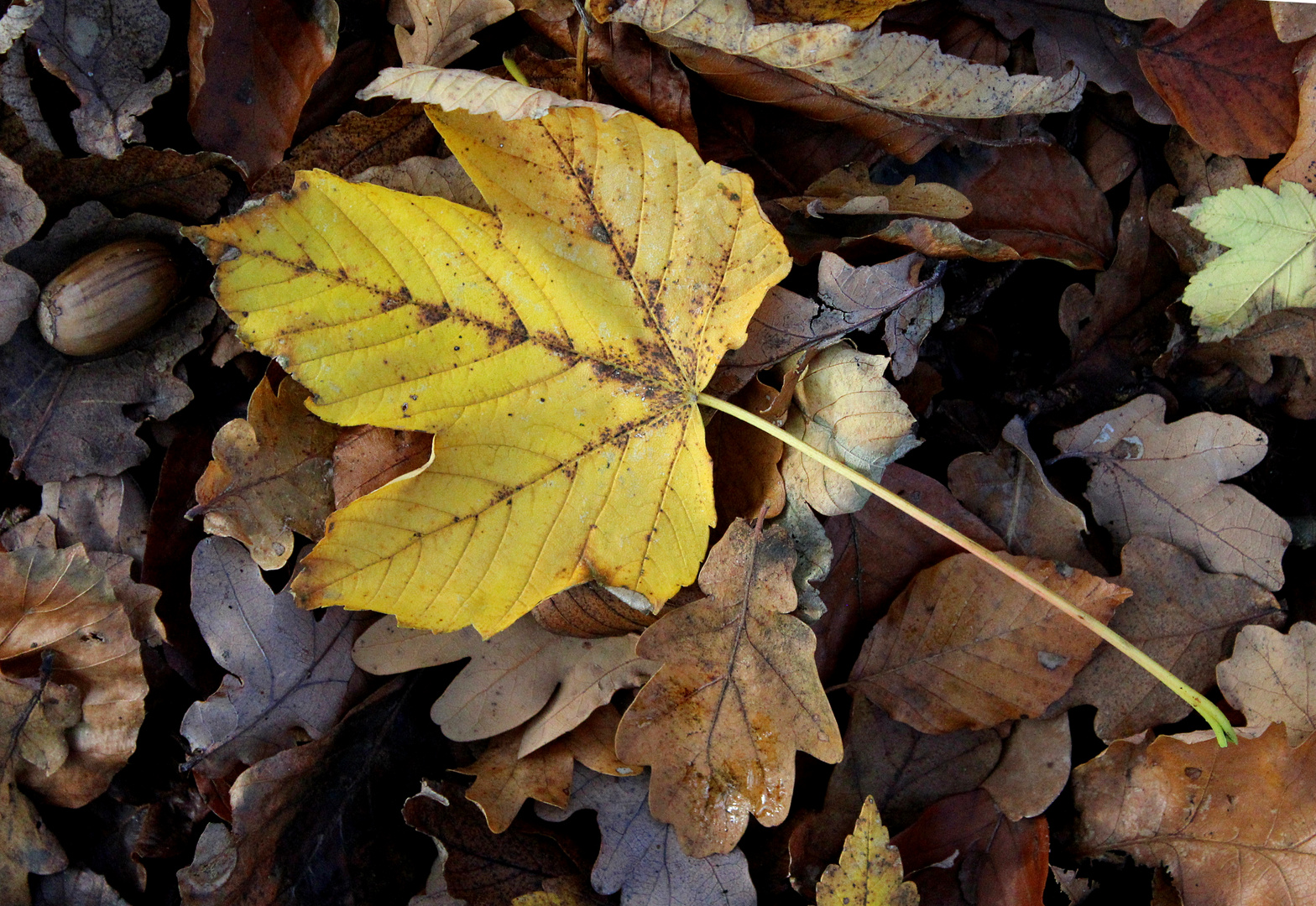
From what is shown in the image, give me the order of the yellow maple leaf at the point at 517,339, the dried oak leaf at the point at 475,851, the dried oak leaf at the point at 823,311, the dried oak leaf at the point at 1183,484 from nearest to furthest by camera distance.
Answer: the yellow maple leaf at the point at 517,339 < the dried oak leaf at the point at 823,311 < the dried oak leaf at the point at 475,851 < the dried oak leaf at the point at 1183,484

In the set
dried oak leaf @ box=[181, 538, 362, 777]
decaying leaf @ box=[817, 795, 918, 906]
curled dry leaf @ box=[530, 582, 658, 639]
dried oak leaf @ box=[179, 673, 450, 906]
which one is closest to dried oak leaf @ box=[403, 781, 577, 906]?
dried oak leaf @ box=[179, 673, 450, 906]

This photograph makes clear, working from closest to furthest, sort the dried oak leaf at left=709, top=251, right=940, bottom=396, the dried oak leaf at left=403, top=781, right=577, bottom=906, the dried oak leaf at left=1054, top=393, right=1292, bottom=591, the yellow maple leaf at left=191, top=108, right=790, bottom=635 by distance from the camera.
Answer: the yellow maple leaf at left=191, top=108, right=790, bottom=635 → the dried oak leaf at left=709, top=251, right=940, bottom=396 → the dried oak leaf at left=403, top=781, right=577, bottom=906 → the dried oak leaf at left=1054, top=393, right=1292, bottom=591

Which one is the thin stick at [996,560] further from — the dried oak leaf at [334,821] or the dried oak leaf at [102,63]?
the dried oak leaf at [102,63]

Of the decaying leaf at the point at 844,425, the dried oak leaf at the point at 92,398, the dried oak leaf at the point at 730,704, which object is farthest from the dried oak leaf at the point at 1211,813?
the dried oak leaf at the point at 92,398

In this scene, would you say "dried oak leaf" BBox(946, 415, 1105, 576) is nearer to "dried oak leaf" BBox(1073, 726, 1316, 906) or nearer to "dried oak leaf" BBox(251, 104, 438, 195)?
"dried oak leaf" BBox(1073, 726, 1316, 906)

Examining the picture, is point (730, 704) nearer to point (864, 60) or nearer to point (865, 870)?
point (865, 870)

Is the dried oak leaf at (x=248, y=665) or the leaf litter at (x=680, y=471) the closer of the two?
the leaf litter at (x=680, y=471)

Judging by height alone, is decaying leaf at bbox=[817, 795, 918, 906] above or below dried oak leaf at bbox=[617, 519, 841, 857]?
below
